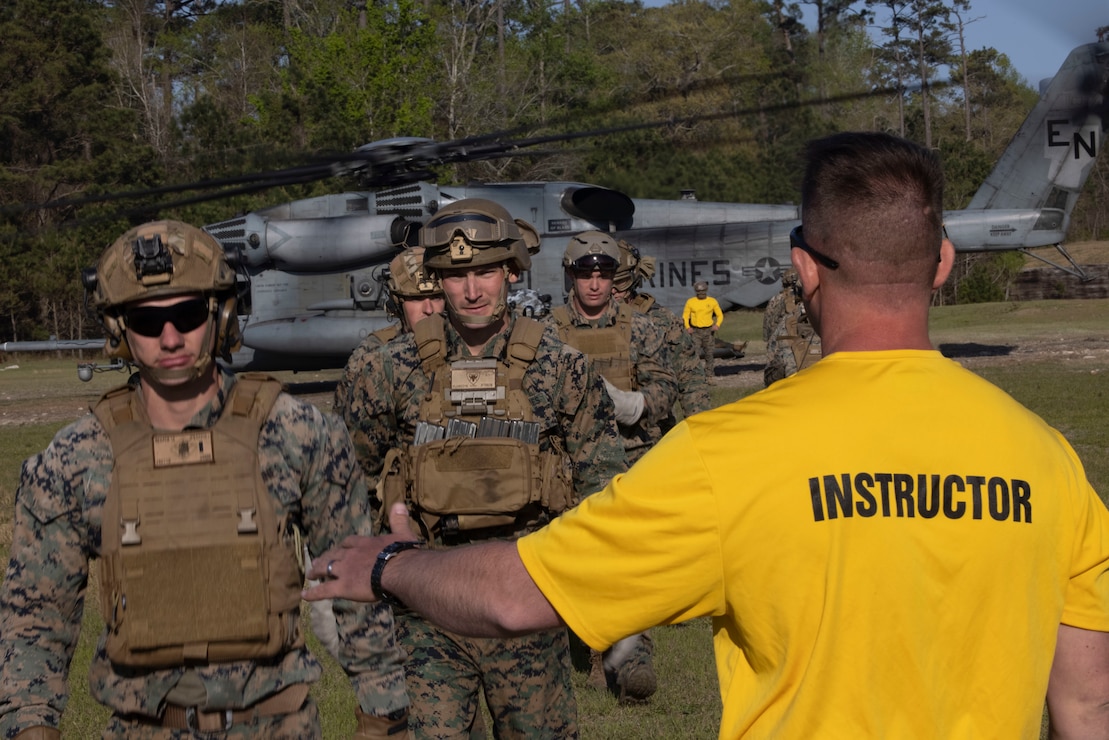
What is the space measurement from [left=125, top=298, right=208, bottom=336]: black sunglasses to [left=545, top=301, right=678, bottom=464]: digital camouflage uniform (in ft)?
13.2

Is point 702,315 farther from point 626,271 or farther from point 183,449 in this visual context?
point 183,449

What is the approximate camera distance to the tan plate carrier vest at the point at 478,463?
4.09 m

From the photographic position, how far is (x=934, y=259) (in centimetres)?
206

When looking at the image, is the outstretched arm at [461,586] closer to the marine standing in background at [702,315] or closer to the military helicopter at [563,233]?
the military helicopter at [563,233]

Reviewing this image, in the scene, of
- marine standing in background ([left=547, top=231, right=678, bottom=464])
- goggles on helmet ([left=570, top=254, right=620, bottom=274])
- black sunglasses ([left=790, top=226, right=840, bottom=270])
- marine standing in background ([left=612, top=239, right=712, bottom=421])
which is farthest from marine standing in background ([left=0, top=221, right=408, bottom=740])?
marine standing in background ([left=612, top=239, right=712, bottom=421])

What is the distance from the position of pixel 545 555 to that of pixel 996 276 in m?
43.6

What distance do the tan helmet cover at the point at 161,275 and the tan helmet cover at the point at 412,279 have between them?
2.85 m

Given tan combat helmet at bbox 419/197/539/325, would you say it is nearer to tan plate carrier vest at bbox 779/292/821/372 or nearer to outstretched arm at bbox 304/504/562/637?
outstretched arm at bbox 304/504/562/637

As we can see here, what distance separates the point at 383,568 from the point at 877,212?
102 centimetres

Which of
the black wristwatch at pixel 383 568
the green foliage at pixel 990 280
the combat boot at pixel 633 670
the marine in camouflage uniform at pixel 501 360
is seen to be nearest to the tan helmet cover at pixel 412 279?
the marine in camouflage uniform at pixel 501 360

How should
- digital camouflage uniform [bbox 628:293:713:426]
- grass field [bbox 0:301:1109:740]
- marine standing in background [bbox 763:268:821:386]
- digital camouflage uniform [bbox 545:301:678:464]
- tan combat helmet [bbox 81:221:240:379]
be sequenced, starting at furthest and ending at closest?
marine standing in background [bbox 763:268:821:386], digital camouflage uniform [bbox 628:293:713:426], digital camouflage uniform [bbox 545:301:678:464], grass field [bbox 0:301:1109:740], tan combat helmet [bbox 81:221:240:379]

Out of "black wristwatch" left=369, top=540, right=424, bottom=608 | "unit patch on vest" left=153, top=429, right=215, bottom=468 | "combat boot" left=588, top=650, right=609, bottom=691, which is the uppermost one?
"unit patch on vest" left=153, top=429, right=215, bottom=468

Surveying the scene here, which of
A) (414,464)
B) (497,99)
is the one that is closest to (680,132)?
(414,464)

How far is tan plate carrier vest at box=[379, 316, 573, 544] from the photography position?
4.09 metres
